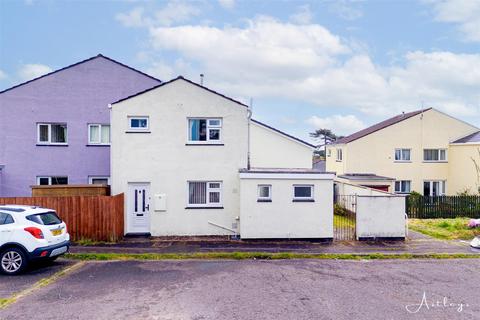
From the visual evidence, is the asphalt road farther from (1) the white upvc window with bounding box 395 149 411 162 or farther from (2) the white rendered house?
(1) the white upvc window with bounding box 395 149 411 162

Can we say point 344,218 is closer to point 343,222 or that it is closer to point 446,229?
point 343,222

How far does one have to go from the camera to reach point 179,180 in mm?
15258

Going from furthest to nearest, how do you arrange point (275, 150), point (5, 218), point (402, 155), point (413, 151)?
1. point (402, 155)
2. point (413, 151)
3. point (275, 150)
4. point (5, 218)

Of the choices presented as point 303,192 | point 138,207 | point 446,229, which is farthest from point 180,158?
point 446,229

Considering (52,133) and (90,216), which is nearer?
(90,216)

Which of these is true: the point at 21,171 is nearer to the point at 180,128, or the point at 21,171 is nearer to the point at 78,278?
the point at 180,128

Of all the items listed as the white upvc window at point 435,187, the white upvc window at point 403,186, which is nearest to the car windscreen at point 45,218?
the white upvc window at point 403,186

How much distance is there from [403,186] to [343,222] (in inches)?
499

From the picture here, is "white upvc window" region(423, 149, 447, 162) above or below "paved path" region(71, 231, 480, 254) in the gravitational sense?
above

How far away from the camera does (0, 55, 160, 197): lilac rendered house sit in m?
19.0

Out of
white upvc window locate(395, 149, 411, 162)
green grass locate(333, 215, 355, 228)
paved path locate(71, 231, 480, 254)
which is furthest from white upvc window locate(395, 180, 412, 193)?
paved path locate(71, 231, 480, 254)

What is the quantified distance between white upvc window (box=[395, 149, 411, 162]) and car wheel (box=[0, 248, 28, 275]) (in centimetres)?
2668

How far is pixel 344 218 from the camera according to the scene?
2083 centimetres

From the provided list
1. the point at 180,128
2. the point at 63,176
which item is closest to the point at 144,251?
the point at 180,128
